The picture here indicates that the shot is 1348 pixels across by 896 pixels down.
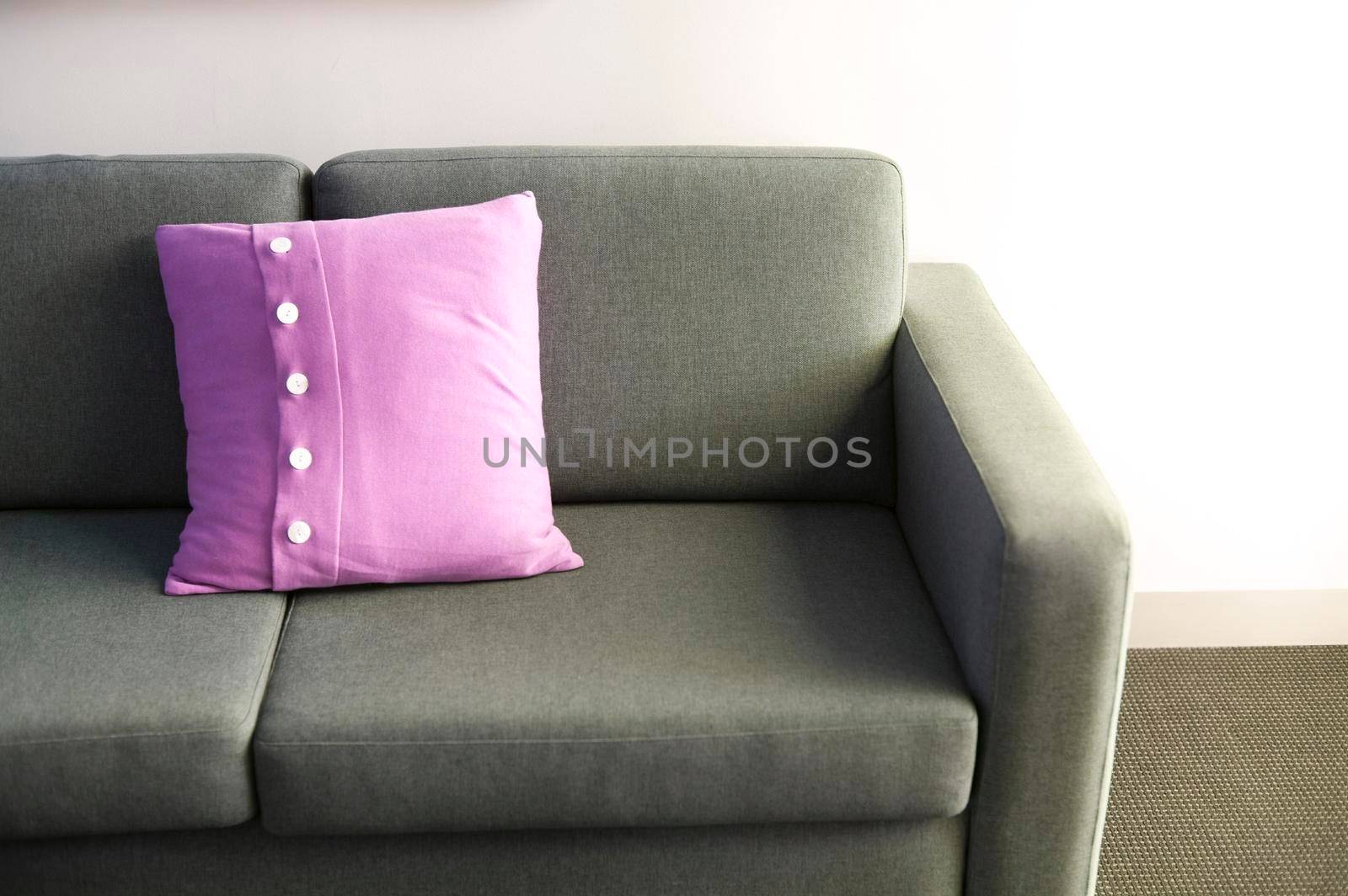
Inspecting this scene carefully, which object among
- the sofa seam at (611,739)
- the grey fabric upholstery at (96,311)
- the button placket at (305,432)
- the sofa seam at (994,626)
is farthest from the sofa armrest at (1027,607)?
the grey fabric upholstery at (96,311)

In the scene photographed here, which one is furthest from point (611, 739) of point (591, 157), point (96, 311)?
point (96, 311)

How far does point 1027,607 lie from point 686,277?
73cm

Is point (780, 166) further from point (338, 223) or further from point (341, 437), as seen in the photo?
point (341, 437)

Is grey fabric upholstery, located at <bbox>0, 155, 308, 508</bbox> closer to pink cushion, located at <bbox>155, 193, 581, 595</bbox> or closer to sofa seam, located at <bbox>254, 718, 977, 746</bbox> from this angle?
pink cushion, located at <bbox>155, 193, 581, 595</bbox>

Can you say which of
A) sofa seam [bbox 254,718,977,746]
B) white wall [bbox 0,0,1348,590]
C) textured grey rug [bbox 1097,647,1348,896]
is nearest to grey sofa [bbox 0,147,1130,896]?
sofa seam [bbox 254,718,977,746]

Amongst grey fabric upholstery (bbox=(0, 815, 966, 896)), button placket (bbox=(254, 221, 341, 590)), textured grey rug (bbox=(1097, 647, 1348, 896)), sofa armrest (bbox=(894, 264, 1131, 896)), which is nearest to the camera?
sofa armrest (bbox=(894, 264, 1131, 896))

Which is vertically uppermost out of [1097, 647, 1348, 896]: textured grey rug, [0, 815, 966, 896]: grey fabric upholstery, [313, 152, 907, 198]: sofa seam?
[313, 152, 907, 198]: sofa seam

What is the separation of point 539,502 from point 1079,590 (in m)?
0.71

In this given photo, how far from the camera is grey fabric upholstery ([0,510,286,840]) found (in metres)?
1.33

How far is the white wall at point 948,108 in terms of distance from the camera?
6.40 feet

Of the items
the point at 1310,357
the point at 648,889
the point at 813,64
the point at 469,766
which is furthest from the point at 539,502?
the point at 1310,357

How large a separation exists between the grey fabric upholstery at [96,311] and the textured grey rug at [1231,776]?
5.04 ft

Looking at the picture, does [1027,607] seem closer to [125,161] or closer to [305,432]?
[305,432]

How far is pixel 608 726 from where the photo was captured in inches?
52.9
